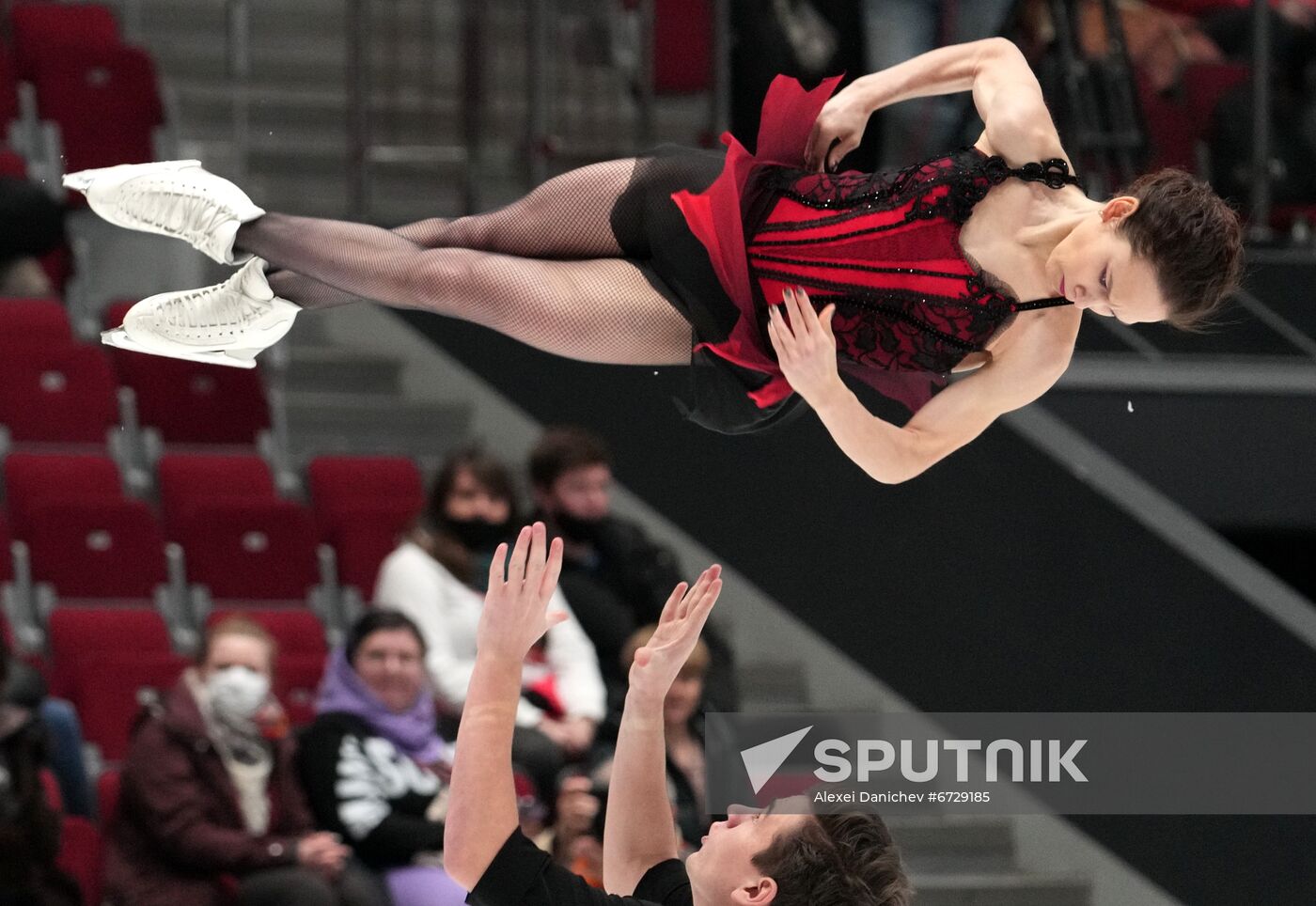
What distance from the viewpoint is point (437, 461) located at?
20.5 ft

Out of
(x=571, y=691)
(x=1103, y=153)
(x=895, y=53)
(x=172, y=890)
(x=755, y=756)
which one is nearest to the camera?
(x=755, y=756)

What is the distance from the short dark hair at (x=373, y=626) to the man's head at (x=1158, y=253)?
2058 mm

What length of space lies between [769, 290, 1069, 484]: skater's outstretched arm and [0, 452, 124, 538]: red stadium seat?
8.82 feet

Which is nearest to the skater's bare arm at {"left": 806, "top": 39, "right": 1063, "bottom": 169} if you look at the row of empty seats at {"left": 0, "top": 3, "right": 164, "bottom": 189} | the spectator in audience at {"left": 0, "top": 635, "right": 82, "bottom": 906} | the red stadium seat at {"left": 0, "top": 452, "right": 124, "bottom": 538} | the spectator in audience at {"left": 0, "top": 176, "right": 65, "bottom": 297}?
the spectator in audience at {"left": 0, "top": 635, "right": 82, "bottom": 906}

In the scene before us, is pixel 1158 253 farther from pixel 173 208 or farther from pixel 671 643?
pixel 173 208

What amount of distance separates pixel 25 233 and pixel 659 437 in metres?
1.82

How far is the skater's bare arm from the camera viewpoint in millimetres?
3229

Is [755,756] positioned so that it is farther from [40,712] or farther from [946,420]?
[40,712]

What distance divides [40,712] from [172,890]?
0.49m

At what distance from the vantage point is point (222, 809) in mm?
4559

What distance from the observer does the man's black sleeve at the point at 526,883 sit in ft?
8.91

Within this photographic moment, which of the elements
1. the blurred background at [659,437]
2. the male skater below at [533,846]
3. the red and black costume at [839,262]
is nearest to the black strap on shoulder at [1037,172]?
the red and black costume at [839,262]

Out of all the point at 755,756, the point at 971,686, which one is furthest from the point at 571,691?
the point at 755,756

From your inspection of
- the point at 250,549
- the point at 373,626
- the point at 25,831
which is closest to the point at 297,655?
the point at 250,549
